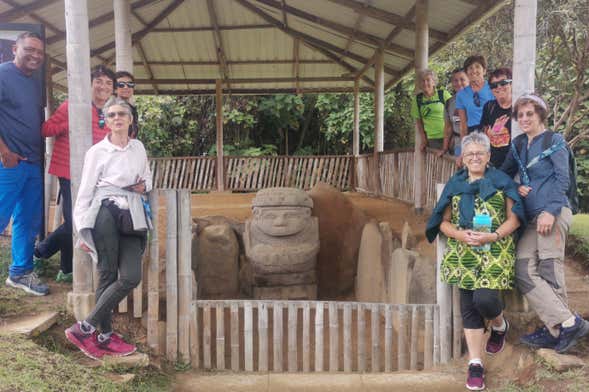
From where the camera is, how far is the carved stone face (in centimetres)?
575

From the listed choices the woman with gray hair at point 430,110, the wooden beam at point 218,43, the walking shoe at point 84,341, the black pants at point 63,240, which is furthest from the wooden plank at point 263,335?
the wooden beam at point 218,43

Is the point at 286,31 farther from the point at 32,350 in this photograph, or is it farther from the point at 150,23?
the point at 32,350

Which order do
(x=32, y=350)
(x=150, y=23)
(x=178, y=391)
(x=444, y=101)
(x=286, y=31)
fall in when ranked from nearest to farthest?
(x=32, y=350), (x=178, y=391), (x=444, y=101), (x=150, y=23), (x=286, y=31)

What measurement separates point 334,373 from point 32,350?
2058 millimetres

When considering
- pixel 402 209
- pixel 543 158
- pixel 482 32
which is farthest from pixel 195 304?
pixel 482 32

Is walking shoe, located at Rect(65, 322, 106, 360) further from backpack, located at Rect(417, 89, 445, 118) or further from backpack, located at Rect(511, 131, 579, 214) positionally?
backpack, located at Rect(417, 89, 445, 118)

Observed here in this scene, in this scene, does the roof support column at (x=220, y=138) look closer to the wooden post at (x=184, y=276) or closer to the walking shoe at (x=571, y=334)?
the wooden post at (x=184, y=276)

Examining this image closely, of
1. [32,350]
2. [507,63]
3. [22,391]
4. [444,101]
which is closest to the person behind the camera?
[22,391]

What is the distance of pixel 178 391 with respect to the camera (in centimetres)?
338

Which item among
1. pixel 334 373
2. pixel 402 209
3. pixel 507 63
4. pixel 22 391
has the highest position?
pixel 507 63

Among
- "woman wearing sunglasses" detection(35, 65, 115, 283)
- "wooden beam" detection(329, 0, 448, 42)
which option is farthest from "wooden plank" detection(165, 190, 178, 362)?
"wooden beam" detection(329, 0, 448, 42)

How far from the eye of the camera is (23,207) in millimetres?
3996

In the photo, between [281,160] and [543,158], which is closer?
[543,158]

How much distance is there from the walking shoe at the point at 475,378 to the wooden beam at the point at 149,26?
25.5ft
